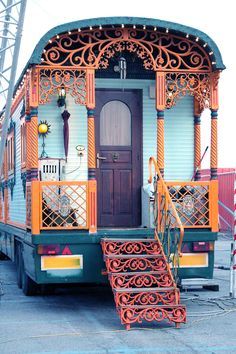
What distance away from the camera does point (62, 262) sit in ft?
32.2

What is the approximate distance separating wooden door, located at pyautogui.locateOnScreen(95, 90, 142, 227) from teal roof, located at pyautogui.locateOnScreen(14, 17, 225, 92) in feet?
5.50

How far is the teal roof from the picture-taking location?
32.7 feet

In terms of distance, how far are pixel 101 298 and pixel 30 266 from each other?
5.09 feet

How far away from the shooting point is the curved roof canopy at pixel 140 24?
9.97 m

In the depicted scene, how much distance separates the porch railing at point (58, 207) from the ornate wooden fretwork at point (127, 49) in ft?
5.87

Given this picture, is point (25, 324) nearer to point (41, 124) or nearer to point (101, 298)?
point (101, 298)

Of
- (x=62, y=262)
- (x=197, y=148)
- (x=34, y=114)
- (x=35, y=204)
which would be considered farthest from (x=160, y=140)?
(x=62, y=262)

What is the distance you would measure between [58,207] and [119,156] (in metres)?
2.07

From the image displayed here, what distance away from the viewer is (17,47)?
12383 millimetres

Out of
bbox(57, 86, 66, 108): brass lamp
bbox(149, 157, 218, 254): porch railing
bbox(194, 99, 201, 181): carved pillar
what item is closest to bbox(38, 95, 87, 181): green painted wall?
bbox(57, 86, 66, 108): brass lamp

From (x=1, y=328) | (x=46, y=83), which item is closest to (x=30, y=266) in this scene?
(x=1, y=328)

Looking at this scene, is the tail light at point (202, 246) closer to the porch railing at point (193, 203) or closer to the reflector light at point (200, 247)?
the reflector light at point (200, 247)

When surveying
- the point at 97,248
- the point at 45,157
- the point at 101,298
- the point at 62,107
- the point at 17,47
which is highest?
the point at 17,47

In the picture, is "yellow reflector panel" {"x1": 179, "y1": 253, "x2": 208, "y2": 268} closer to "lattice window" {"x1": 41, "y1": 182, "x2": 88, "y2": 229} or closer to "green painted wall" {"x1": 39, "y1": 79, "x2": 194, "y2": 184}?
"lattice window" {"x1": 41, "y1": 182, "x2": 88, "y2": 229}
